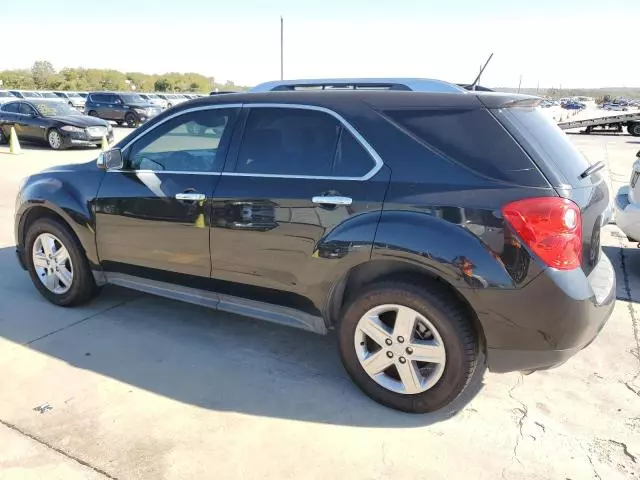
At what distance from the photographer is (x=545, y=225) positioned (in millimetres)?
2643

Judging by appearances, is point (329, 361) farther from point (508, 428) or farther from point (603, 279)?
point (603, 279)

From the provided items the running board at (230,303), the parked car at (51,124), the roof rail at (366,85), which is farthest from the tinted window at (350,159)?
the parked car at (51,124)

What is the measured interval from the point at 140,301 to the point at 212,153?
1735 mm

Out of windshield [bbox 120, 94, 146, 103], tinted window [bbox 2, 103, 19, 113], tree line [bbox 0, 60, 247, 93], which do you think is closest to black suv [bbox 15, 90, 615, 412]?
tinted window [bbox 2, 103, 19, 113]

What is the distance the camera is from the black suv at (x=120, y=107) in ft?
84.9

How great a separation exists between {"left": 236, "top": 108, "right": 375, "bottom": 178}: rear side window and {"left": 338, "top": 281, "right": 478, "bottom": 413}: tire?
2.39 ft

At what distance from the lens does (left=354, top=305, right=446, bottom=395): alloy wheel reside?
9.69 ft

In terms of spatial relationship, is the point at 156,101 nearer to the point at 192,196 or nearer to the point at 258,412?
the point at 192,196

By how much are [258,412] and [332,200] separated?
1296 mm

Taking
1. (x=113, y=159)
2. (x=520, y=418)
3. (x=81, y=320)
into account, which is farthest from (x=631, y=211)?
(x=81, y=320)

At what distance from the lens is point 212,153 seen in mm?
3744

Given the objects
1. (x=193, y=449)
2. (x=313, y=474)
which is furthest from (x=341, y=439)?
(x=193, y=449)

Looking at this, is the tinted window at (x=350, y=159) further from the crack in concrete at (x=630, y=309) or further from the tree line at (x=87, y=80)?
the tree line at (x=87, y=80)

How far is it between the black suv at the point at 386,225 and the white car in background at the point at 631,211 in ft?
7.48
